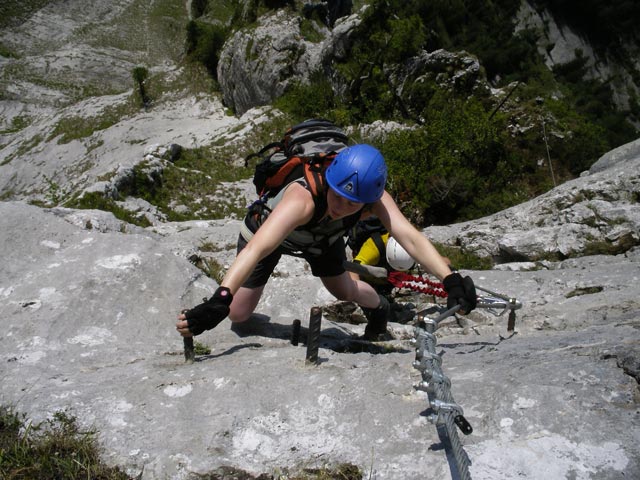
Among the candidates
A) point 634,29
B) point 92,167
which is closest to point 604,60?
point 634,29

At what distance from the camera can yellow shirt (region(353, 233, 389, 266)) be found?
665 cm

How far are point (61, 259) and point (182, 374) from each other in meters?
2.53

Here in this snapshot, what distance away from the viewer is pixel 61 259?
191 inches

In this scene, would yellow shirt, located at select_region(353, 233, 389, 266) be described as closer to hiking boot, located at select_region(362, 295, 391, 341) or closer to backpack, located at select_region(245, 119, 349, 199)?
hiking boot, located at select_region(362, 295, 391, 341)

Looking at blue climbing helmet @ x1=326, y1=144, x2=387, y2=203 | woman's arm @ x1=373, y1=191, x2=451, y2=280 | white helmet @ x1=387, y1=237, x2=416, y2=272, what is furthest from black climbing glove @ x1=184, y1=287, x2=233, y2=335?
white helmet @ x1=387, y1=237, x2=416, y2=272

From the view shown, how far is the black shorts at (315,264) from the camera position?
464cm

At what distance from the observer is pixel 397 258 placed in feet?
20.9

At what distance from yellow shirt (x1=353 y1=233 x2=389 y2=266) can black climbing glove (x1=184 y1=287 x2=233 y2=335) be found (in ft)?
12.0

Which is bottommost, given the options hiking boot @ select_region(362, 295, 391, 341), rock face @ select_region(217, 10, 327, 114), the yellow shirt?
hiking boot @ select_region(362, 295, 391, 341)

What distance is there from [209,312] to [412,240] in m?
1.85

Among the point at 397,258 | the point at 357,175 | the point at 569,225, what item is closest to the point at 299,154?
the point at 357,175

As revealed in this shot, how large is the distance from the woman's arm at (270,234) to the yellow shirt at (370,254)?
10.5 ft

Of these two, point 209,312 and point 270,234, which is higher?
point 270,234

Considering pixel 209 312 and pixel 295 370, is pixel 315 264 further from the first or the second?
pixel 209 312
